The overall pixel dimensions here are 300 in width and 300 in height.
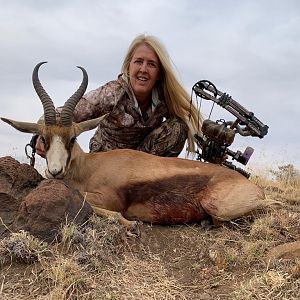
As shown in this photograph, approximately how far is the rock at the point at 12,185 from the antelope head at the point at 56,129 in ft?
0.65

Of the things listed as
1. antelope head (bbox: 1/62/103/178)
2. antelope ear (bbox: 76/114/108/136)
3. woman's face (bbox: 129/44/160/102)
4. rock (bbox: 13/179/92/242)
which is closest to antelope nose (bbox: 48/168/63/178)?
antelope head (bbox: 1/62/103/178)

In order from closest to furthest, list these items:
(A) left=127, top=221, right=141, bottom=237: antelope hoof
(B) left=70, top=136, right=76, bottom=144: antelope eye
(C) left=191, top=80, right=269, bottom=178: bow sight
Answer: (A) left=127, top=221, right=141, bottom=237: antelope hoof < (B) left=70, top=136, right=76, bottom=144: antelope eye < (C) left=191, top=80, right=269, bottom=178: bow sight

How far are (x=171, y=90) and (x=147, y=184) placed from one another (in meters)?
2.41

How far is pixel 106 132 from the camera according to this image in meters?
7.45

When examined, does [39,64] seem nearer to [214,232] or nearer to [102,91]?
[102,91]

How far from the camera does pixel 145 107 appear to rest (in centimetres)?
737

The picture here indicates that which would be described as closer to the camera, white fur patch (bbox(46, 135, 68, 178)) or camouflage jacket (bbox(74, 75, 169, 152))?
white fur patch (bbox(46, 135, 68, 178))

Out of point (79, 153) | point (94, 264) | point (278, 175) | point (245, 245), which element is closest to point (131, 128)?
point (79, 153)

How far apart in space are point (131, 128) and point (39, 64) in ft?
6.91

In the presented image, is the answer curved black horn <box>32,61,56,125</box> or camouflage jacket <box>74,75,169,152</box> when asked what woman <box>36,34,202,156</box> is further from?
curved black horn <box>32,61,56,125</box>

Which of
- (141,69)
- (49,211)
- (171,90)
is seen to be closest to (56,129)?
(49,211)

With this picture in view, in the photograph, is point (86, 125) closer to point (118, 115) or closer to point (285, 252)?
point (118, 115)

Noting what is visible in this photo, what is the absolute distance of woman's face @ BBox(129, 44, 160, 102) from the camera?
7004 mm

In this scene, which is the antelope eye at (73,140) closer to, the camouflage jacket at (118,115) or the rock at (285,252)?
the camouflage jacket at (118,115)
